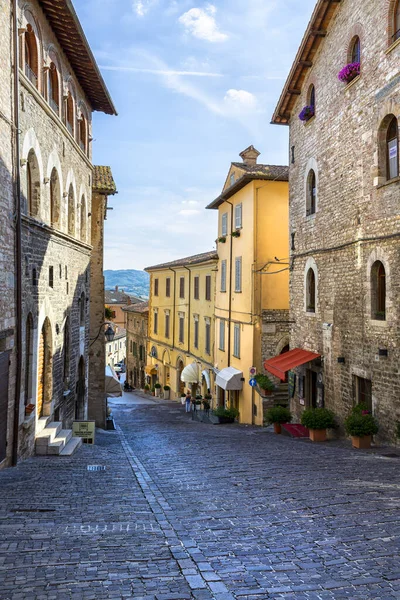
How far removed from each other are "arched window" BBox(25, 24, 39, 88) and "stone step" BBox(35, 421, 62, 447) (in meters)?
7.74

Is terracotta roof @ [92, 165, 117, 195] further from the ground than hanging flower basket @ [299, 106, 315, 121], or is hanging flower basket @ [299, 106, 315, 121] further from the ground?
hanging flower basket @ [299, 106, 315, 121]

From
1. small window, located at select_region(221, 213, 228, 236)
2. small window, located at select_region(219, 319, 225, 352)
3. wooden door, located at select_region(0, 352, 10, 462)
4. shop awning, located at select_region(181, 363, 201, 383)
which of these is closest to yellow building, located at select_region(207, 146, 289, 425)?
small window, located at select_region(221, 213, 228, 236)

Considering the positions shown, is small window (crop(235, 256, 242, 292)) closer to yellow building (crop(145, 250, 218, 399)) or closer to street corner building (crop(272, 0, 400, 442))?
yellow building (crop(145, 250, 218, 399))

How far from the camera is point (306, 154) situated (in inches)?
681

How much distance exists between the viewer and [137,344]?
49906mm

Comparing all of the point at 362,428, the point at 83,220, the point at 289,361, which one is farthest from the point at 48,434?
the point at 83,220

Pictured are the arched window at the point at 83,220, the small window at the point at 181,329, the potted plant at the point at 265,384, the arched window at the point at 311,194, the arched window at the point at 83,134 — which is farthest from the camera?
the small window at the point at 181,329

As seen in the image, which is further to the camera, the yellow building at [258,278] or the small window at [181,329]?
the small window at [181,329]

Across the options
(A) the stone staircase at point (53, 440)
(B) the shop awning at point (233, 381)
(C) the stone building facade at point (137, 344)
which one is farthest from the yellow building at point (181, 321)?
(A) the stone staircase at point (53, 440)

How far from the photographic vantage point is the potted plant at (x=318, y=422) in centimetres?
1383

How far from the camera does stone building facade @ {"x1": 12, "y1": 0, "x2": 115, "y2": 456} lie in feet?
36.9

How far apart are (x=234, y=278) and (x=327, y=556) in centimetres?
1976

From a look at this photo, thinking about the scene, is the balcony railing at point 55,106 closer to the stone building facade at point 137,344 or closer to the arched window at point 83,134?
the arched window at point 83,134

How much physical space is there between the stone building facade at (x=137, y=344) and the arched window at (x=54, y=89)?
33039 mm
